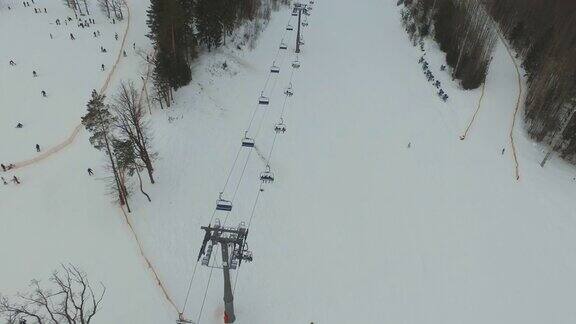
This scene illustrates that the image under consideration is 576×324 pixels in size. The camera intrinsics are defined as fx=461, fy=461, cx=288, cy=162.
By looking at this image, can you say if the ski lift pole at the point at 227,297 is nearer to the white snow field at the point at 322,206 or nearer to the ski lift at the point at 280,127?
the white snow field at the point at 322,206

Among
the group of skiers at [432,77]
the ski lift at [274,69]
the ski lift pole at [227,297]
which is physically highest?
the group of skiers at [432,77]

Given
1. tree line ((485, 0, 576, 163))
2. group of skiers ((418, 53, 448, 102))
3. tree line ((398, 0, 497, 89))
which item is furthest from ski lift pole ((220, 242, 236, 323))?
tree line ((398, 0, 497, 89))

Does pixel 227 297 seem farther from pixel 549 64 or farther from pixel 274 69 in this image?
pixel 549 64

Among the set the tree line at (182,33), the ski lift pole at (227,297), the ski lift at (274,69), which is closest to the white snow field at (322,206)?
the ski lift at (274,69)

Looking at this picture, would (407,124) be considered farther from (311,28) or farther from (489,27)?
(311,28)

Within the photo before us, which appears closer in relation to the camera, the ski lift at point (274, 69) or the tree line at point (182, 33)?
the tree line at point (182, 33)

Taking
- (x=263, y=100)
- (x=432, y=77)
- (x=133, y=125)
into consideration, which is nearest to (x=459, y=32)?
(x=432, y=77)
